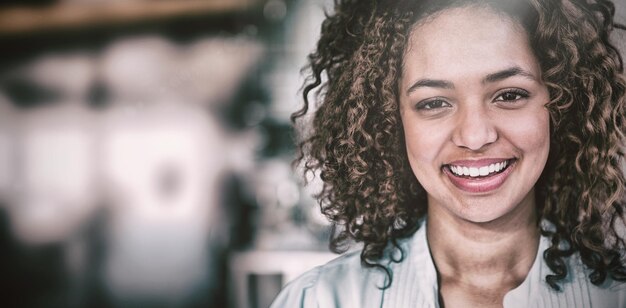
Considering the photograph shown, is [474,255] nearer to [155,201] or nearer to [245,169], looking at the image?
[245,169]

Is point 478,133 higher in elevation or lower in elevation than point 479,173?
higher

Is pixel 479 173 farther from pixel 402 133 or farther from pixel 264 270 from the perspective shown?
pixel 264 270

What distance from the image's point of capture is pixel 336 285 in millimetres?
1695

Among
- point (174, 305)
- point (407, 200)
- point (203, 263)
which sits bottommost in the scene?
point (174, 305)

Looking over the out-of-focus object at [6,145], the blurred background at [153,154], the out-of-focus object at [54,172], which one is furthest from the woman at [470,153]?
the out-of-focus object at [6,145]

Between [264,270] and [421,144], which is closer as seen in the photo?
[421,144]

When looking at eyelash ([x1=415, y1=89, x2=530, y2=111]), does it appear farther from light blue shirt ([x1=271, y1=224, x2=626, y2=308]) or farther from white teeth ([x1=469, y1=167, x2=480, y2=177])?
light blue shirt ([x1=271, y1=224, x2=626, y2=308])

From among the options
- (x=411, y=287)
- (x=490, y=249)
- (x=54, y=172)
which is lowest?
(x=411, y=287)

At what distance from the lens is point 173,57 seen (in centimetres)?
189

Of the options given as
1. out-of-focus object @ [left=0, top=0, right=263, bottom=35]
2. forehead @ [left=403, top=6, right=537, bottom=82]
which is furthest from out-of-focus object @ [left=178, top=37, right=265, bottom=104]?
forehead @ [left=403, top=6, right=537, bottom=82]

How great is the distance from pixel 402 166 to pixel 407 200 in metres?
0.11

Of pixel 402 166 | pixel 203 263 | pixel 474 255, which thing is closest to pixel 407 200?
pixel 402 166

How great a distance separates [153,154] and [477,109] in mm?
1037

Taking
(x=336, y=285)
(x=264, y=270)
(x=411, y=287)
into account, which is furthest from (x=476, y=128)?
(x=264, y=270)
